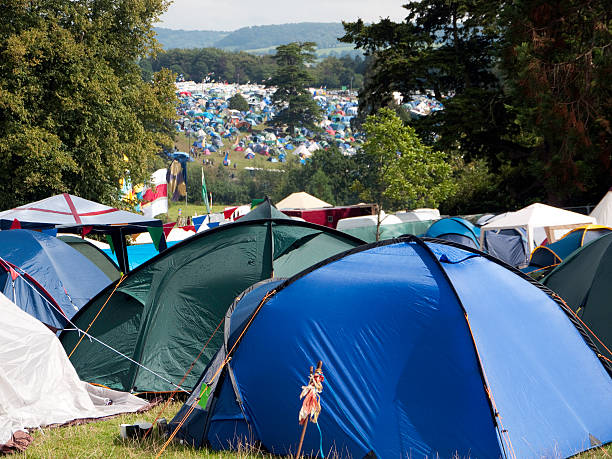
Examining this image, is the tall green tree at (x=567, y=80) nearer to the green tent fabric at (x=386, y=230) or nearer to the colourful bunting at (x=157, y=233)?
the green tent fabric at (x=386, y=230)

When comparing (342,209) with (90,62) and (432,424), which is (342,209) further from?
(432,424)

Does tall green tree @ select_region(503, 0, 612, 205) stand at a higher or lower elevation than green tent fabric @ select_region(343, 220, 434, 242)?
higher

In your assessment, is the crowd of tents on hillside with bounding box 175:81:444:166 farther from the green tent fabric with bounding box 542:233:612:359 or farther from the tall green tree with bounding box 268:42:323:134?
the green tent fabric with bounding box 542:233:612:359

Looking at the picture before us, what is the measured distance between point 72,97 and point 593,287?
20.7 metres

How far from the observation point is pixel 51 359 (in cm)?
660

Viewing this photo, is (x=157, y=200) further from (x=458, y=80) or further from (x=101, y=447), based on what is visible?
(x=101, y=447)

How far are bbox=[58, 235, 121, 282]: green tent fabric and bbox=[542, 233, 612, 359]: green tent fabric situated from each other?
8892mm

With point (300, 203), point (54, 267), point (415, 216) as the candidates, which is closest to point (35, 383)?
point (54, 267)

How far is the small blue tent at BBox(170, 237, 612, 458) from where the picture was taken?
5.00m

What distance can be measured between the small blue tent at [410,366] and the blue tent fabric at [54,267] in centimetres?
540

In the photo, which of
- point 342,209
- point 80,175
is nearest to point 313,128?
point 342,209

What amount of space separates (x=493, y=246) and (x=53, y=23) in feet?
54.6

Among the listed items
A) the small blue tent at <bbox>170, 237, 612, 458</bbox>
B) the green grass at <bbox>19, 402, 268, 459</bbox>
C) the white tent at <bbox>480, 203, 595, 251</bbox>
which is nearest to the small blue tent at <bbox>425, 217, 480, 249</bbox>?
the white tent at <bbox>480, 203, 595, 251</bbox>

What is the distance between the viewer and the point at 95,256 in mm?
14273
